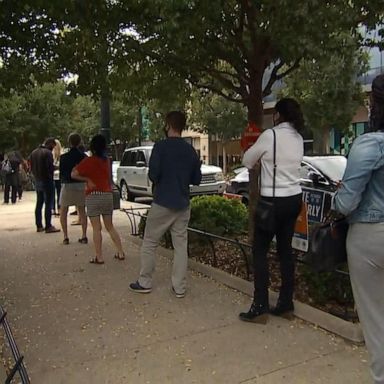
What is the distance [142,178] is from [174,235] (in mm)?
11488

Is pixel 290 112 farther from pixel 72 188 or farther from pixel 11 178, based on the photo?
pixel 11 178

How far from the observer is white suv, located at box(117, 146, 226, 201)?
15.9 meters

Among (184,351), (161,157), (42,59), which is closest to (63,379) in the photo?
(184,351)

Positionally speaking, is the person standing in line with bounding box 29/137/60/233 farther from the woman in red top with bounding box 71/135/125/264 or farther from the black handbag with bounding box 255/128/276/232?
the black handbag with bounding box 255/128/276/232

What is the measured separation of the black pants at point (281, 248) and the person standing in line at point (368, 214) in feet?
4.78

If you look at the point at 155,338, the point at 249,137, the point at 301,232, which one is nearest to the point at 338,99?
the point at 249,137

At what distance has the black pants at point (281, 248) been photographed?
4.18 m

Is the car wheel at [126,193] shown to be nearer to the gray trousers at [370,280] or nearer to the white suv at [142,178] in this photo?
the white suv at [142,178]

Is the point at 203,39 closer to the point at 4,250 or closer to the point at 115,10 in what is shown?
the point at 115,10

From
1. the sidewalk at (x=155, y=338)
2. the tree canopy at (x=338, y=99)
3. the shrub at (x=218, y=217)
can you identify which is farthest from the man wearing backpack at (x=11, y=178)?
the tree canopy at (x=338, y=99)

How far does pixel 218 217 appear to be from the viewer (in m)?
7.24

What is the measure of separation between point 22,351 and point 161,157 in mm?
2012

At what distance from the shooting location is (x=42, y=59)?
21.4 ft

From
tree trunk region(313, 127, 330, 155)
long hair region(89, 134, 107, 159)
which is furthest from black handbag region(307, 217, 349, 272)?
tree trunk region(313, 127, 330, 155)
